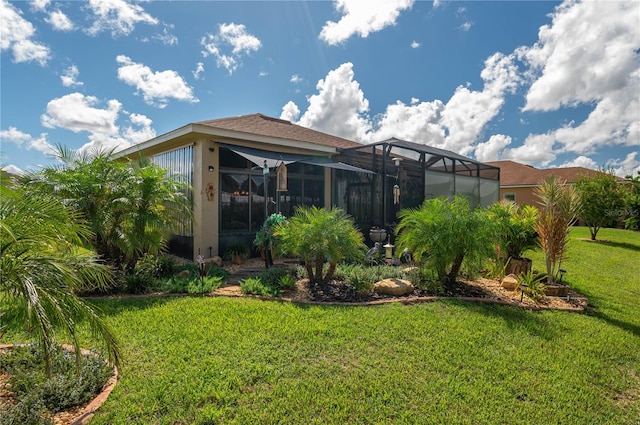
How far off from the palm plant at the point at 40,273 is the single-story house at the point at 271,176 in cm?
Answer: 631

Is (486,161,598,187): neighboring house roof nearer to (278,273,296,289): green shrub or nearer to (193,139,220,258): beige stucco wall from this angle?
(193,139,220,258): beige stucco wall

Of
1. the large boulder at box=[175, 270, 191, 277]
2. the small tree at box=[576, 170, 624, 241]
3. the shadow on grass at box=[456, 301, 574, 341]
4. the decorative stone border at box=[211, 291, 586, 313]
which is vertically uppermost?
the small tree at box=[576, 170, 624, 241]

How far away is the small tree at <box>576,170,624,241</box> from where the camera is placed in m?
17.8

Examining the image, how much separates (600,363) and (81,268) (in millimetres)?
6400

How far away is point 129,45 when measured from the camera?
9.61 metres

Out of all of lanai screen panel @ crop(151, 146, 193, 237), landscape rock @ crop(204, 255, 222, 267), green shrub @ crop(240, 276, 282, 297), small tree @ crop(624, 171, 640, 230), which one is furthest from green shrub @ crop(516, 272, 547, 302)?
small tree @ crop(624, 171, 640, 230)

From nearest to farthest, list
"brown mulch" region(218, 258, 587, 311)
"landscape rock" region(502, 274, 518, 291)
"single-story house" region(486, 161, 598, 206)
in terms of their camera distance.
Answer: "brown mulch" region(218, 258, 587, 311) < "landscape rock" region(502, 274, 518, 291) < "single-story house" region(486, 161, 598, 206)

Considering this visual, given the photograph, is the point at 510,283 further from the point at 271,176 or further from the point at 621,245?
the point at 621,245

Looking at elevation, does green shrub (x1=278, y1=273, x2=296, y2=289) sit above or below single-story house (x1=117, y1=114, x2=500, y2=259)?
below

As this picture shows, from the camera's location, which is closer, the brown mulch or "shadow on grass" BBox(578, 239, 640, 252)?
the brown mulch

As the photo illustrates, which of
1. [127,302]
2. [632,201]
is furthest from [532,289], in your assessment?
[632,201]

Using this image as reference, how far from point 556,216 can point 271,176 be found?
28.3 ft

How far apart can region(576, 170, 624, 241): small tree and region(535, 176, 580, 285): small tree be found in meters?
13.6

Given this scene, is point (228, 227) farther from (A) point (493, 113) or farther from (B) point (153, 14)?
(A) point (493, 113)
